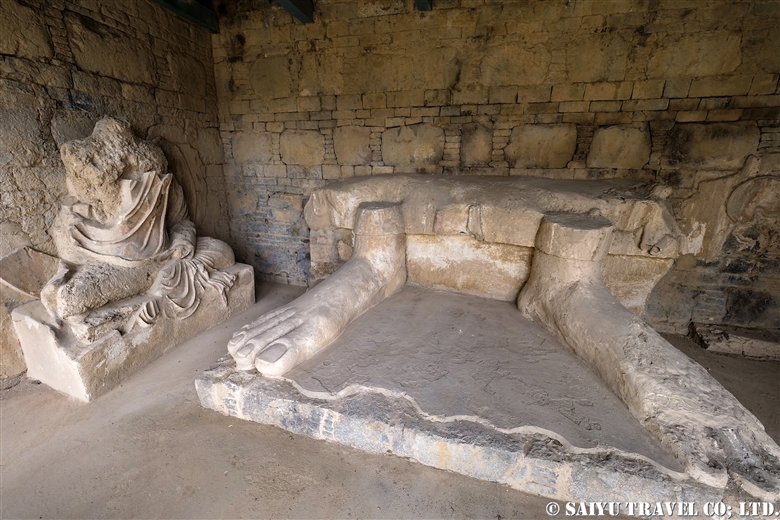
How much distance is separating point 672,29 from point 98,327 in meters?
5.18

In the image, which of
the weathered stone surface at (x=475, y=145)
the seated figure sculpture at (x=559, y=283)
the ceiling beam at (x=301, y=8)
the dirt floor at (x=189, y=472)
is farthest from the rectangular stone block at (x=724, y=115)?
the ceiling beam at (x=301, y=8)

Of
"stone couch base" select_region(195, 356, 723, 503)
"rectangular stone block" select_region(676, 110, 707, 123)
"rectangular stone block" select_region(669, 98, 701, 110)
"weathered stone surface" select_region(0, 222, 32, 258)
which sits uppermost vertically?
"rectangular stone block" select_region(669, 98, 701, 110)

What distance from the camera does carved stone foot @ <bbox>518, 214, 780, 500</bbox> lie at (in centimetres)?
124

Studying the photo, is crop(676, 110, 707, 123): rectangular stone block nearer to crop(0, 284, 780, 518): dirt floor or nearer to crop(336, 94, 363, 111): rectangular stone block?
crop(0, 284, 780, 518): dirt floor

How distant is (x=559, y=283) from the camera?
2.09 meters

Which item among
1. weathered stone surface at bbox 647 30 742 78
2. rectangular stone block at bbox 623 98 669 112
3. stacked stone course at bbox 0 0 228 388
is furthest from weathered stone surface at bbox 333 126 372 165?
weathered stone surface at bbox 647 30 742 78

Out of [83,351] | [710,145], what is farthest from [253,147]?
[710,145]

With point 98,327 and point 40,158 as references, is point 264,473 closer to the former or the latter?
point 98,327

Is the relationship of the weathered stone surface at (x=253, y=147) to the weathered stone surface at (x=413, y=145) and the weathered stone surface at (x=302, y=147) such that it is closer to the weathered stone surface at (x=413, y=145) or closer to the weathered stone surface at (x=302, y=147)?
the weathered stone surface at (x=302, y=147)

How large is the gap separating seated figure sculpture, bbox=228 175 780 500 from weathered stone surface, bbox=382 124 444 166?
1.46 metres

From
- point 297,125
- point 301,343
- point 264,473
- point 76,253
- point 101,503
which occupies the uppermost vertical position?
point 297,125

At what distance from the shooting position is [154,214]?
2945 mm

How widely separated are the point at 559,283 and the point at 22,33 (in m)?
4.06

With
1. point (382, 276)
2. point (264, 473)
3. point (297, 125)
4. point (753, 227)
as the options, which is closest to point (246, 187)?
point (297, 125)
